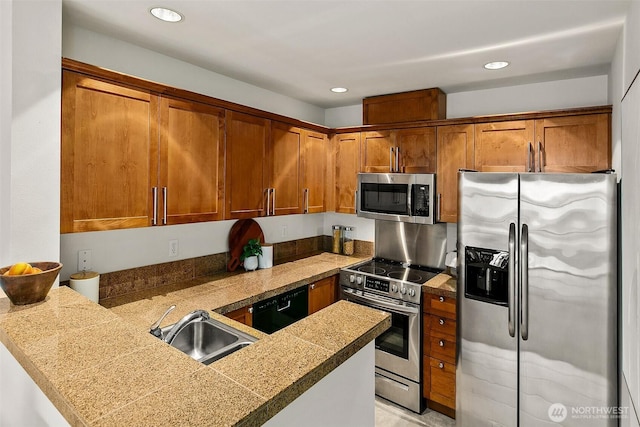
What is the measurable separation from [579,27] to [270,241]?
9.13 ft

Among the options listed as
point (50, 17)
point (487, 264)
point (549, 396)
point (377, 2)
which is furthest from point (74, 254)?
point (549, 396)

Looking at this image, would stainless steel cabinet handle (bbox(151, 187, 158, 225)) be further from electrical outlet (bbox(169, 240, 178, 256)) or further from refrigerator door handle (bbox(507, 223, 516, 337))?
refrigerator door handle (bbox(507, 223, 516, 337))

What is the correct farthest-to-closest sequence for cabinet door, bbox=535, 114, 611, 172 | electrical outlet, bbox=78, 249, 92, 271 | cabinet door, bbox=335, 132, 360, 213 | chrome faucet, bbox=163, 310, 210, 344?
cabinet door, bbox=335, 132, 360, 213, cabinet door, bbox=535, 114, 611, 172, electrical outlet, bbox=78, 249, 92, 271, chrome faucet, bbox=163, 310, 210, 344

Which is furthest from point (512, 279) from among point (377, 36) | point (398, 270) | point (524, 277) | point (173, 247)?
point (173, 247)

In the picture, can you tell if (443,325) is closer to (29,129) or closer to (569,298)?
(569,298)

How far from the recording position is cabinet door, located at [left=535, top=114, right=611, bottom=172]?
2463mm

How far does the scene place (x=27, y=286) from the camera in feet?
4.71

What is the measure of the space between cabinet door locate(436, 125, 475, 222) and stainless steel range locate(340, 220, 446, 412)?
1.32 feet

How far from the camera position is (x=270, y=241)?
3.52 meters

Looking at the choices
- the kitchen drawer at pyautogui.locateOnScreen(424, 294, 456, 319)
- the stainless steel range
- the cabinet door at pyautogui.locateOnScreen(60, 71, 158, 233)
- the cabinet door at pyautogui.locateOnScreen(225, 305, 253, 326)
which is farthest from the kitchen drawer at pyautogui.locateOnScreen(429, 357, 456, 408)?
the cabinet door at pyautogui.locateOnScreen(60, 71, 158, 233)

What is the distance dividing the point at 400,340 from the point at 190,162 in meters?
2.14

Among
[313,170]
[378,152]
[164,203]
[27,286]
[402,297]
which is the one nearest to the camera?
[27,286]

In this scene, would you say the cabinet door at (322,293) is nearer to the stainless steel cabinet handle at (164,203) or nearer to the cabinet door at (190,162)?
the cabinet door at (190,162)

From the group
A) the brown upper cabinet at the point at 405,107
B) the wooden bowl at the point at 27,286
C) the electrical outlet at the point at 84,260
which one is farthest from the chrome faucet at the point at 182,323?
the brown upper cabinet at the point at 405,107
